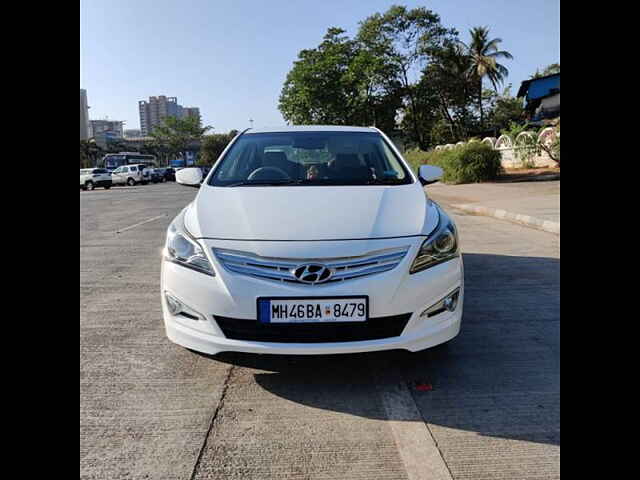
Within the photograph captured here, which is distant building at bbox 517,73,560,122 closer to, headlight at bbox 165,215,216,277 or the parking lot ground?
the parking lot ground

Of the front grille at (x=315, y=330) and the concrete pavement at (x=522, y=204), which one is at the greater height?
the concrete pavement at (x=522, y=204)

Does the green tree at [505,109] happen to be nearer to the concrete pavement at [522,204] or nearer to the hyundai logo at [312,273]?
the concrete pavement at [522,204]

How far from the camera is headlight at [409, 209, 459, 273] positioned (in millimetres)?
2920

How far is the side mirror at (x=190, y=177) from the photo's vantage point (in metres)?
4.44

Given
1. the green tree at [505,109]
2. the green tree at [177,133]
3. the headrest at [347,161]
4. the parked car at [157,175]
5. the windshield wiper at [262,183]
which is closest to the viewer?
the windshield wiper at [262,183]

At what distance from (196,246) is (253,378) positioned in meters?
0.86

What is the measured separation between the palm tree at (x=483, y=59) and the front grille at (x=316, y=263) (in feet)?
147

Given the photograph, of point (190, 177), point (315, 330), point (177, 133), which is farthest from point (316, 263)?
point (177, 133)

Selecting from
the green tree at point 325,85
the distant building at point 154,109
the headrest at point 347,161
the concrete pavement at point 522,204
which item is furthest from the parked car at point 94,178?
the distant building at point 154,109

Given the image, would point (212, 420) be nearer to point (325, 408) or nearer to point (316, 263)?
point (325, 408)

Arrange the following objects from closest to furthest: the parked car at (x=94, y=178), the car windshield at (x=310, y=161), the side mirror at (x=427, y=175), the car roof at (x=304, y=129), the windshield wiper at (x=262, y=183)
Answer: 1. the windshield wiper at (x=262, y=183)
2. the car windshield at (x=310, y=161)
3. the side mirror at (x=427, y=175)
4. the car roof at (x=304, y=129)
5. the parked car at (x=94, y=178)

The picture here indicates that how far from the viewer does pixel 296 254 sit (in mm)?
2811
